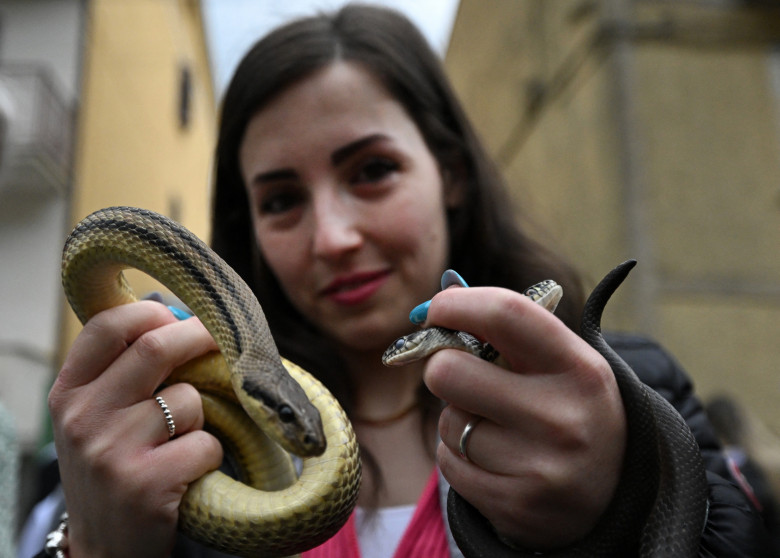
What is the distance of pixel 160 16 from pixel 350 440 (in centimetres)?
1601

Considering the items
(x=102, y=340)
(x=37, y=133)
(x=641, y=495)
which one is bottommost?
(x=37, y=133)

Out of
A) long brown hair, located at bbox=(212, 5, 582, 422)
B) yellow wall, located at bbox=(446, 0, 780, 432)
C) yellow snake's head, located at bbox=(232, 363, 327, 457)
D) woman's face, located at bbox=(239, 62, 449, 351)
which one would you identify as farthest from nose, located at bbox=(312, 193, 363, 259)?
yellow wall, located at bbox=(446, 0, 780, 432)

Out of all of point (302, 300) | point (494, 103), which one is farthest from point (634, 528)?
point (494, 103)

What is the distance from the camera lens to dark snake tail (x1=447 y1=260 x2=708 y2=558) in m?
1.00

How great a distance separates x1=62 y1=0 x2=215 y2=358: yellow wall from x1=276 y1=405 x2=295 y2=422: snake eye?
28.3 feet

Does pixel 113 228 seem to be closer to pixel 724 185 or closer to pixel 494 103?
pixel 724 185

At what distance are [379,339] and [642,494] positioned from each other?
3.18 feet

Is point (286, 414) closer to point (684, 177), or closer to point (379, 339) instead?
point (379, 339)

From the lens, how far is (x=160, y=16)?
1504cm

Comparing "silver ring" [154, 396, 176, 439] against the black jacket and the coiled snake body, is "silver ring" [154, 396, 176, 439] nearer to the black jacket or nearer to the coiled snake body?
the coiled snake body

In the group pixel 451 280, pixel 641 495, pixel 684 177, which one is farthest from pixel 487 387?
pixel 684 177

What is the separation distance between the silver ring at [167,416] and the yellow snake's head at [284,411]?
12 centimetres

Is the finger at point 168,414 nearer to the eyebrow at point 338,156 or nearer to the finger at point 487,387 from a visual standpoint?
the finger at point 487,387

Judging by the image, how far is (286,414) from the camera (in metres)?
1.17
